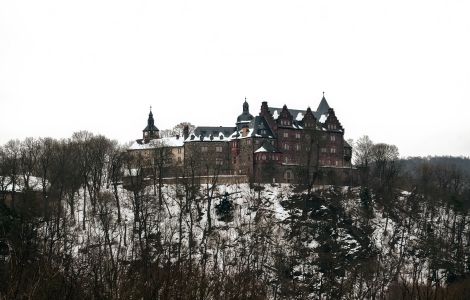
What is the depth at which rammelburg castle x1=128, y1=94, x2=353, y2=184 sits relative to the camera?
93438mm

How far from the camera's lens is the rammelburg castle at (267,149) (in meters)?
93.4

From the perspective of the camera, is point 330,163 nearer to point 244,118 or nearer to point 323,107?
point 323,107

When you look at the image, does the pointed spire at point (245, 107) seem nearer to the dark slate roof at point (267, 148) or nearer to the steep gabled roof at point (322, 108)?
the dark slate roof at point (267, 148)

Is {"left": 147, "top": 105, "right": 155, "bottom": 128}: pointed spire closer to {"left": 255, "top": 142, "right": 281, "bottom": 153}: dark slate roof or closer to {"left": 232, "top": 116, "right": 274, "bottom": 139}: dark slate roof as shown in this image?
{"left": 232, "top": 116, "right": 274, "bottom": 139}: dark slate roof

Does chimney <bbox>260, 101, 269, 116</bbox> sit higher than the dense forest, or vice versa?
chimney <bbox>260, 101, 269, 116</bbox>

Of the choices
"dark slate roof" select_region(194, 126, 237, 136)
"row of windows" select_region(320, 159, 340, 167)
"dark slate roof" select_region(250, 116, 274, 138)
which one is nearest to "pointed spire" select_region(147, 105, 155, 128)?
"dark slate roof" select_region(194, 126, 237, 136)

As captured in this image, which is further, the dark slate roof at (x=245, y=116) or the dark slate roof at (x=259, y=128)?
the dark slate roof at (x=245, y=116)

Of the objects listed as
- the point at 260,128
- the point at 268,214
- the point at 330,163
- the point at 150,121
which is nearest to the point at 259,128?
the point at 260,128

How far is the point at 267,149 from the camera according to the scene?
93.8m

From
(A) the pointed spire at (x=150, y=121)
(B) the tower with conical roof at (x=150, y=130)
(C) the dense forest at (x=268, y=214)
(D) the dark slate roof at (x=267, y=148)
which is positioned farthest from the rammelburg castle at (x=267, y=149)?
(A) the pointed spire at (x=150, y=121)

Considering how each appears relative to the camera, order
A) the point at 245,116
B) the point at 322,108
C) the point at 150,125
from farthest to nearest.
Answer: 1. the point at 150,125
2. the point at 322,108
3. the point at 245,116

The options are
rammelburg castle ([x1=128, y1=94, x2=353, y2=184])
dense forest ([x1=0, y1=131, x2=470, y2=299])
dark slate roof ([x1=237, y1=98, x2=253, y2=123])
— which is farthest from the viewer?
dark slate roof ([x1=237, y1=98, x2=253, y2=123])

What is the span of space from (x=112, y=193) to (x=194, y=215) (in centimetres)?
1461

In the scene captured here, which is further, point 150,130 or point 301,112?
point 150,130
